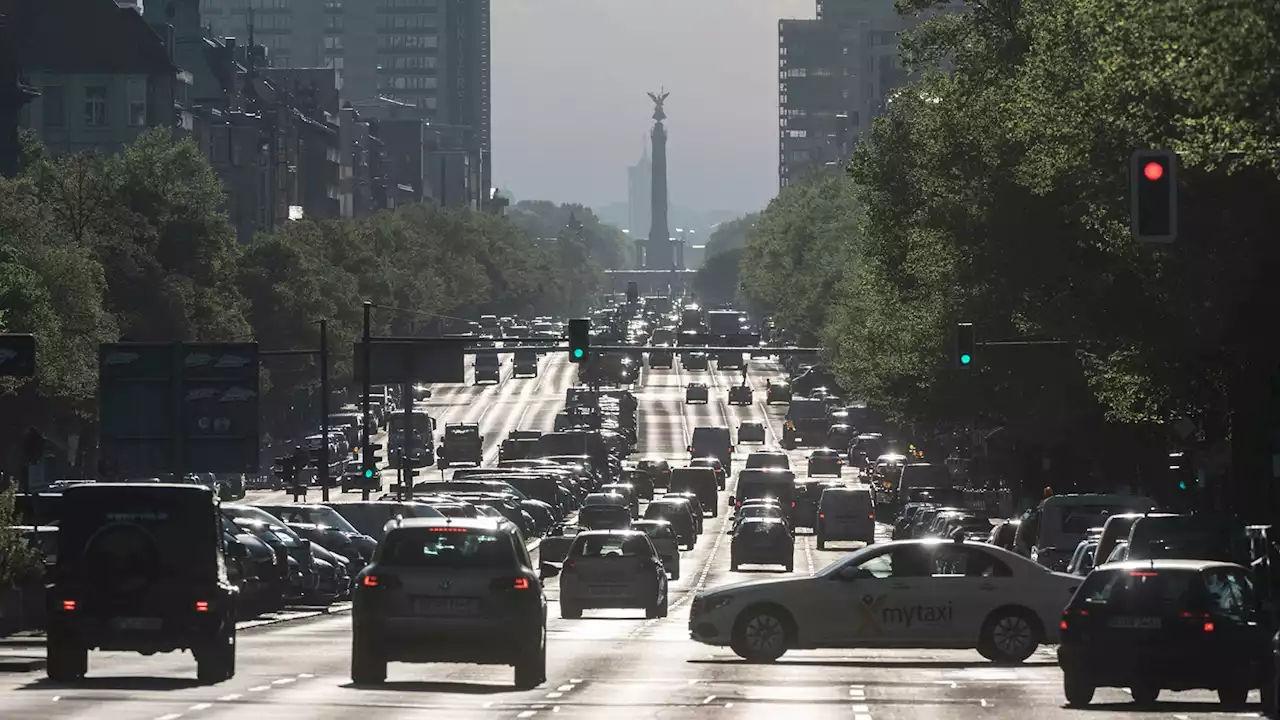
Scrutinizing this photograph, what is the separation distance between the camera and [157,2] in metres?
173

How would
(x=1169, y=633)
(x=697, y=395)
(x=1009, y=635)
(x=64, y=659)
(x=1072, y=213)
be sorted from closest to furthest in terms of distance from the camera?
(x=1169, y=633), (x=64, y=659), (x=1009, y=635), (x=1072, y=213), (x=697, y=395)

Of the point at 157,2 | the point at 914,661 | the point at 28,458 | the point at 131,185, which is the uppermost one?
the point at 157,2

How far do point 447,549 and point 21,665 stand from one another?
217 inches

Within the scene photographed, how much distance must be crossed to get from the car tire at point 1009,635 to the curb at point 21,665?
1113 cm

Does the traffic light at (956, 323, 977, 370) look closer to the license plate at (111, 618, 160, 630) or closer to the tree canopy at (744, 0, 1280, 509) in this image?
the tree canopy at (744, 0, 1280, 509)

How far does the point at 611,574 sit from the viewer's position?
42.6m

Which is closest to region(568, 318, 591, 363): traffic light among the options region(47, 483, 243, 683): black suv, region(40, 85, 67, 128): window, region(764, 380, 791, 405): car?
region(47, 483, 243, 683): black suv

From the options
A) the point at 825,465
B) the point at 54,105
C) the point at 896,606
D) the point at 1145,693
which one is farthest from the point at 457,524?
the point at 54,105

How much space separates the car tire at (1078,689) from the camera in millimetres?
24188

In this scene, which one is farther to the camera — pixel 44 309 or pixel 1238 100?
pixel 44 309

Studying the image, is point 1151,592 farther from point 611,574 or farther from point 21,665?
point 611,574

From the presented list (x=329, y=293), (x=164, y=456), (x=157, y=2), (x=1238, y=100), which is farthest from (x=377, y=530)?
(x=157, y=2)

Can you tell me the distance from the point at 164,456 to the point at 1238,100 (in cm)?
3948

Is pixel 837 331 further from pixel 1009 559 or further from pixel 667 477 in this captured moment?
pixel 1009 559
